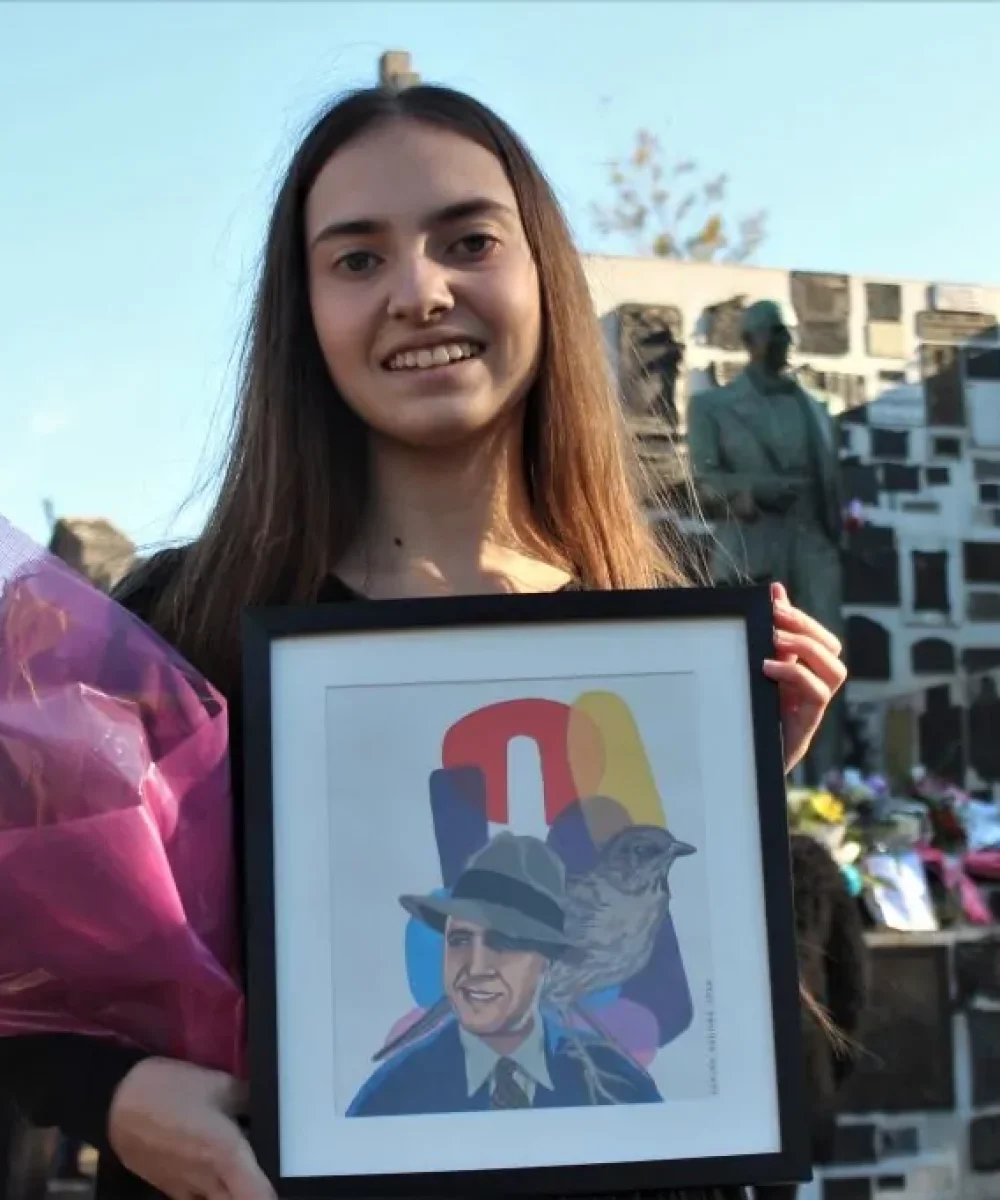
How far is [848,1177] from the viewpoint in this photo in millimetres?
3504

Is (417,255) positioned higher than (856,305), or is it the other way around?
(856,305)

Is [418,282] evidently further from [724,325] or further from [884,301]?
[884,301]

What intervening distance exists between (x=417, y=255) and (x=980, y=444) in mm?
4600

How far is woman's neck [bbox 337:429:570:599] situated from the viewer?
1.10 metres

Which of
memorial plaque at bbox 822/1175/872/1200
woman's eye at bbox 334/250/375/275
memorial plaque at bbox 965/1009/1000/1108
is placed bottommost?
memorial plaque at bbox 822/1175/872/1200

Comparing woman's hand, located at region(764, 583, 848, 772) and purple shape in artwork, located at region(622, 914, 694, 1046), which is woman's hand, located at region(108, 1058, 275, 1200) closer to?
purple shape in artwork, located at region(622, 914, 694, 1046)

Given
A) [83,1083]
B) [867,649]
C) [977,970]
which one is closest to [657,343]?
[867,649]

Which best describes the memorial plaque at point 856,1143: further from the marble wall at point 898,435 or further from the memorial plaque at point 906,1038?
the marble wall at point 898,435

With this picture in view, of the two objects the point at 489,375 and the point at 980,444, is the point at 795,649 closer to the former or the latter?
the point at 489,375

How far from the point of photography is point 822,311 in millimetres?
5230

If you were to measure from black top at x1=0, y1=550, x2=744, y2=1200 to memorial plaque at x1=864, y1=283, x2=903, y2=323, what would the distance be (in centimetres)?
467

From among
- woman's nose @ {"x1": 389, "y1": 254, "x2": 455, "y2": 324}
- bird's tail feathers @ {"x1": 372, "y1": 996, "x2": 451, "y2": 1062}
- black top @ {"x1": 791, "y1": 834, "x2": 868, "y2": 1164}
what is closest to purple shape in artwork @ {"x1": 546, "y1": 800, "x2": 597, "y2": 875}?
bird's tail feathers @ {"x1": 372, "y1": 996, "x2": 451, "y2": 1062}

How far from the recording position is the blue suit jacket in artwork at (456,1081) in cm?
85

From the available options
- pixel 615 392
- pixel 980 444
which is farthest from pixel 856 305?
pixel 615 392
